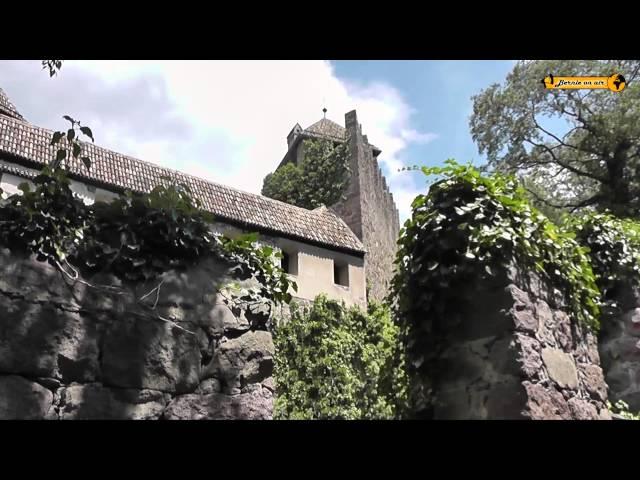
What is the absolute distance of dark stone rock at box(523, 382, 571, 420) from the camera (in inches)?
121

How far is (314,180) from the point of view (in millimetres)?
25625

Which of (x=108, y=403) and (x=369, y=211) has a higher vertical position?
(x=369, y=211)

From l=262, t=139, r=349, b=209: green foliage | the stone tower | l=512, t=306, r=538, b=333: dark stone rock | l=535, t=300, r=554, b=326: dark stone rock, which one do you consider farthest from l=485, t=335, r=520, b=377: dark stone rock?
l=262, t=139, r=349, b=209: green foliage

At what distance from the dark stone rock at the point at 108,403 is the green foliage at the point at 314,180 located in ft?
73.1

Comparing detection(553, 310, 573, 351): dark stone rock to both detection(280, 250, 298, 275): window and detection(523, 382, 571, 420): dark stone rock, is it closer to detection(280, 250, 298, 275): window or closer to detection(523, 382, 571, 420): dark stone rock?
detection(523, 382, 571, 420): dark stone rock

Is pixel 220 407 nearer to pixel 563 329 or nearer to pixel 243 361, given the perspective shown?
pixel 243 361

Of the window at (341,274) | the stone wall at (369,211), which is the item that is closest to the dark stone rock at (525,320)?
the window at (341,274)

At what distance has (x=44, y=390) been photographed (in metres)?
2.71

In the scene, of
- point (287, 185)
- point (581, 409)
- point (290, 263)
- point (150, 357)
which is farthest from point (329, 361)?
point (287, 185)

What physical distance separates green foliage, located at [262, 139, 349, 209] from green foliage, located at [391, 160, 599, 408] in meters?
21.2

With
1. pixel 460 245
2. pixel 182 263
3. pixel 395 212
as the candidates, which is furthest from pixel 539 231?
pixel 395 212

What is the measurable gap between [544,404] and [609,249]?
8.12ft

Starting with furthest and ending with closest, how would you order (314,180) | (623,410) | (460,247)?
(314,180) < (623,410) < (460,247)
